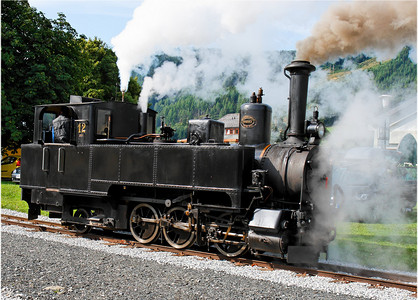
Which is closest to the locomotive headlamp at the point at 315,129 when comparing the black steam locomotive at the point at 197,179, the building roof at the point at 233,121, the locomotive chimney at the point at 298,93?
the black steam locomotive at the point at 197,179

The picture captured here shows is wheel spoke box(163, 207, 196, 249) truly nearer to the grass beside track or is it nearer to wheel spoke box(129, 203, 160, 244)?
wheel spoke box(129, 203, 160, 244)

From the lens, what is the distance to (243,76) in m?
14.1

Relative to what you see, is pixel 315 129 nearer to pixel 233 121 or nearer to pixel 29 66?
pixel 233 121

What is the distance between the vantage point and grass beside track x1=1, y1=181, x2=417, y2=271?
7.56 meters

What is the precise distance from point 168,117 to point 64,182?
15.2 metres

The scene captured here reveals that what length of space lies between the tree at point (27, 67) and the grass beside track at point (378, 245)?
23.7 ft

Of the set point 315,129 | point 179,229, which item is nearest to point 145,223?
point 179,229

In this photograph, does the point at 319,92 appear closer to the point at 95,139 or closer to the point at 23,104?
the point at 95,139

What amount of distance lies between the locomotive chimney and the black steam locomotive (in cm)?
2

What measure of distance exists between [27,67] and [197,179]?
14.8 metres

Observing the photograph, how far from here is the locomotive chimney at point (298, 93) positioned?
7004mm

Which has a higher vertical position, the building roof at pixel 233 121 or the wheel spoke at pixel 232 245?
the building roof at pixel 233 121

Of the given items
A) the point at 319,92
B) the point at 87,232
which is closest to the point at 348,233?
the point at 319,92

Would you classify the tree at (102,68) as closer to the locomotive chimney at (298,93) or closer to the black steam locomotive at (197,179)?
the black steam locomotive at (197,179)
